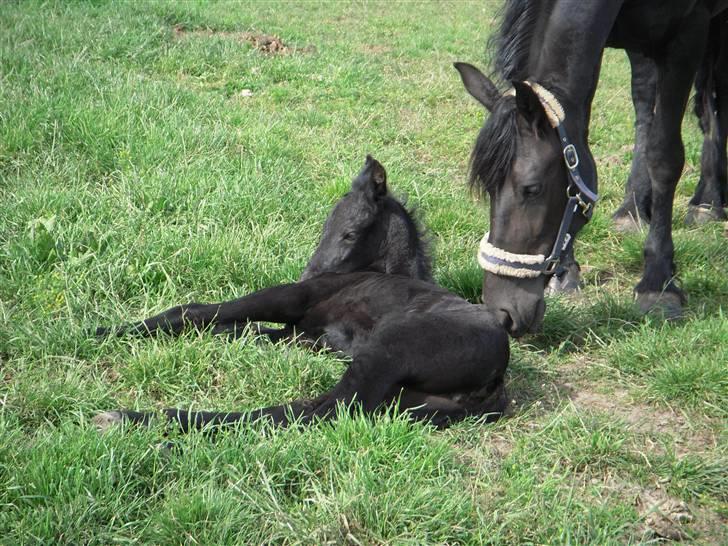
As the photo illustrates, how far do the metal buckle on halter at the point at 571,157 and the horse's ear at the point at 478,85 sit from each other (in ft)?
1.41

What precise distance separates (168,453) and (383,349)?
903mm

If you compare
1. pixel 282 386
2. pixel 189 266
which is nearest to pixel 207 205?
pixel 189 266

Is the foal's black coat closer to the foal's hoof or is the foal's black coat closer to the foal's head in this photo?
the foal's head

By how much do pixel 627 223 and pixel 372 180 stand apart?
2460mm

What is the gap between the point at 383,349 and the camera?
319 cm

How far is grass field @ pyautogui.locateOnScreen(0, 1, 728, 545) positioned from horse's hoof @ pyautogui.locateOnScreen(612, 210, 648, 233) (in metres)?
0.16

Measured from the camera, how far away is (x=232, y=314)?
3777 mm

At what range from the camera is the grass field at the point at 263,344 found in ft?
8.37

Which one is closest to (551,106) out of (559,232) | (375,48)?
(559,232)

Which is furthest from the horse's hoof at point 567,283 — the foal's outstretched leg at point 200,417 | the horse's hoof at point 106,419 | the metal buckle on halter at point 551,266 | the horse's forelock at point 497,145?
the horse's hoof at point 106,419

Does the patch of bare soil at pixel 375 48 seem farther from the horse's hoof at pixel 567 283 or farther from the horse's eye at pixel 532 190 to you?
the horse's eye at pixel 532 190

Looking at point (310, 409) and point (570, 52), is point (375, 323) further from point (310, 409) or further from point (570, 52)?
point (570, 52)

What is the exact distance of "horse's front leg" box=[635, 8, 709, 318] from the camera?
4723 millimetres

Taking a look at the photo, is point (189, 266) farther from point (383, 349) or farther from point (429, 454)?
point (429, 454)
